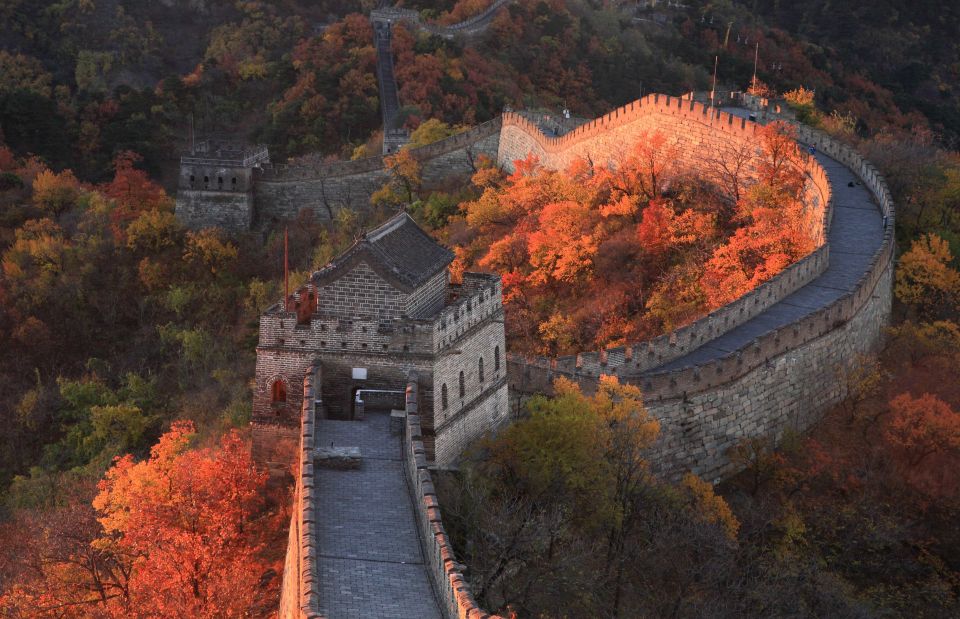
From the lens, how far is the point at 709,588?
3781 centimetres

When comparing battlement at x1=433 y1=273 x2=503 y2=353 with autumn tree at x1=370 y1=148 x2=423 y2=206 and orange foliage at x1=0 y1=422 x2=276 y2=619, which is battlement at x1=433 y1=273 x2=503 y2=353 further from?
autumn tree at x1=370 y1=148 x2=423 y2=206

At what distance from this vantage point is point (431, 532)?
29.5 m

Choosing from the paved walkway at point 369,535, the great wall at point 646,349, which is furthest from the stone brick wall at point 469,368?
the paved walkway at point 369,535

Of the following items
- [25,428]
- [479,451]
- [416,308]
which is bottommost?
[25,428]

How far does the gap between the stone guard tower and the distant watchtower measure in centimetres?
3680

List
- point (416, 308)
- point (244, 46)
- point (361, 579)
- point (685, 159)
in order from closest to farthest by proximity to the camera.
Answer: point (361, 579) < point (416, 308) < point (685, 159) < point (244, 46)

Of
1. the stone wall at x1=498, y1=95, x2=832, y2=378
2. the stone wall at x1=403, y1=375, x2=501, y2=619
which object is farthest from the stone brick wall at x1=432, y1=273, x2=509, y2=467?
the stone wall at x1=498, y1=95, x2=832, y2=378

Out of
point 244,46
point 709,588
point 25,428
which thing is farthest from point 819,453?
point 244,46

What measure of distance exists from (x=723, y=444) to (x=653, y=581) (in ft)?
21.7

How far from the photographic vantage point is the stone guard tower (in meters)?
35.4

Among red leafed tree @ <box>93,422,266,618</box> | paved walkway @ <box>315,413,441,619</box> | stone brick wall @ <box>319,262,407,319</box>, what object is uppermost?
stone brick wall @ <box>319,262,407,319</box>

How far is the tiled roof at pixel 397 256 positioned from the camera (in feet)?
117

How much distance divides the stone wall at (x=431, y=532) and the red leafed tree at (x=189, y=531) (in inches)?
151

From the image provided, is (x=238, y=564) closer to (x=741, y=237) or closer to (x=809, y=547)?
(x=809, y=547)
